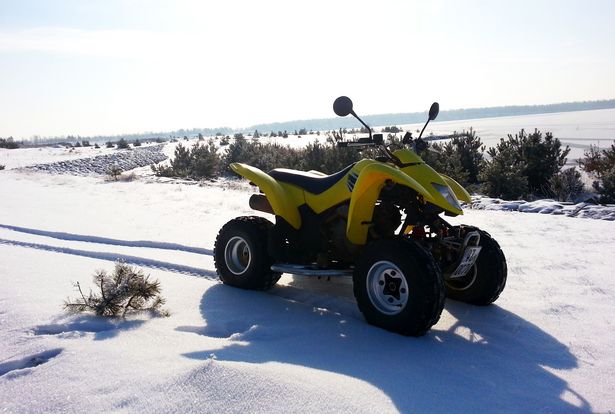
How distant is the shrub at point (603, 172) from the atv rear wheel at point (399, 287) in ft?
25.4

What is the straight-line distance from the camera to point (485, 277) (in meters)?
4.17

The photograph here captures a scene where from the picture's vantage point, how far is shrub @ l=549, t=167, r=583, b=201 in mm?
10219

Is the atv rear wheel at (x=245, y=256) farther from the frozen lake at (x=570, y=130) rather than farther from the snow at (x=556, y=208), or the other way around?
the frozen lake at (x=570, y=130)

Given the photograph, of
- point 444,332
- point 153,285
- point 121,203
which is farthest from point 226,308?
point 121,203

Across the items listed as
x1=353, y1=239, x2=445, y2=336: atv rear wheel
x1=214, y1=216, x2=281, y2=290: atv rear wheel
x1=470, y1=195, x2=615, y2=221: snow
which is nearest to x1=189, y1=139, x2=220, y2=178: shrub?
x1=470, y1=195, x2=615, y2=221: snow

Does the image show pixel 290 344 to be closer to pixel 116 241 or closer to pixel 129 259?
pixel 129 259

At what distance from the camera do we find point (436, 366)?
9.99 ft

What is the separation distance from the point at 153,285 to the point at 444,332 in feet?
7.48

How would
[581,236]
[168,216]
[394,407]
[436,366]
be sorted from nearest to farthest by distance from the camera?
1. [394,407]
2. [436,366]
3. [581,236]
4. [168,216]

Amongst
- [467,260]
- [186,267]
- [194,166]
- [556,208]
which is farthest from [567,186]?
[194,166]

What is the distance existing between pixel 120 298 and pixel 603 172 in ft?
33.7

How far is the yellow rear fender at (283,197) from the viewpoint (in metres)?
4.55

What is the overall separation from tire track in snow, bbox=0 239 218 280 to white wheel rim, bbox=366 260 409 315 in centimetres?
196

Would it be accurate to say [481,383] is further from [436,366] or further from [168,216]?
[168,216]
